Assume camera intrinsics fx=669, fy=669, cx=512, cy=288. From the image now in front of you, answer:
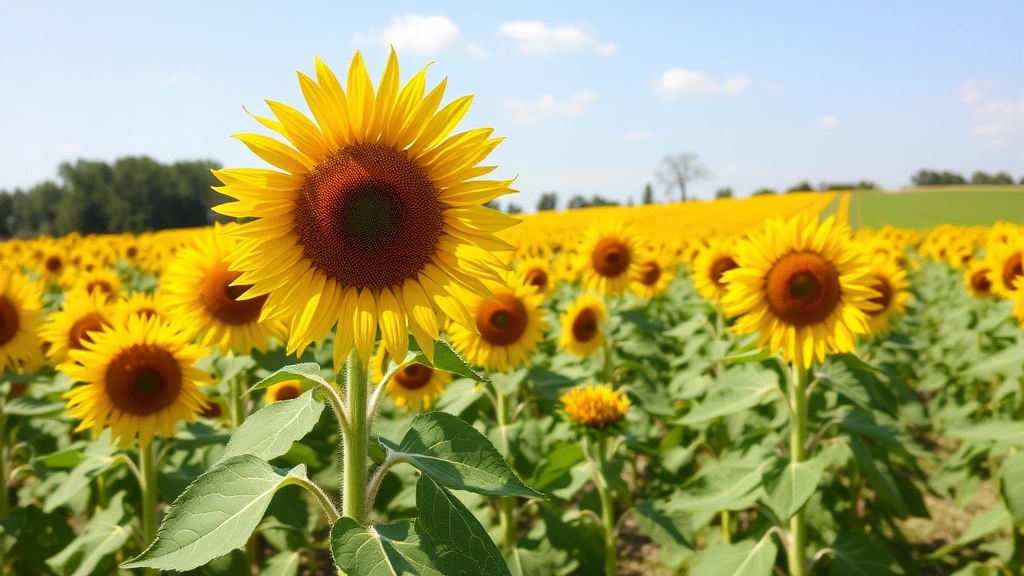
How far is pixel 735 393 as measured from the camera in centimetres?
389

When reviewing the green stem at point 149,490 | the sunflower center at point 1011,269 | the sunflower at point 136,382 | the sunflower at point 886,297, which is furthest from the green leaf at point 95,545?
the sunflower center at point 1011,269

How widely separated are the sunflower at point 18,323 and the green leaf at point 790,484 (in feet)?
15.6

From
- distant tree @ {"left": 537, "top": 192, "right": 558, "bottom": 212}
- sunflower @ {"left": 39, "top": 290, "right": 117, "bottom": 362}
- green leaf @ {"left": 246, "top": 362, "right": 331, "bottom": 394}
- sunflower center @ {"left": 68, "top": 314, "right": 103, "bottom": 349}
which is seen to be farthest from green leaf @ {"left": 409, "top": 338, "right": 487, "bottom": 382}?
distant tree @ {"left": 537, "top": 192, "right": 558, "bottom": 212}

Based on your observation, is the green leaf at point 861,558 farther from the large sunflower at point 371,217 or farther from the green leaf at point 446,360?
the large sunflower at point 371,217

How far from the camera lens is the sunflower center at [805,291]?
370 centimetres

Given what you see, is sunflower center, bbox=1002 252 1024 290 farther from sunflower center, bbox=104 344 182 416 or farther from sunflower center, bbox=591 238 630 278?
sunflower center, bbox=104 344 182 416

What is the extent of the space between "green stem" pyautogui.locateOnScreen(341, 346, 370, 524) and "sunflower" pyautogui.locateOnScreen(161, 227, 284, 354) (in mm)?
2174

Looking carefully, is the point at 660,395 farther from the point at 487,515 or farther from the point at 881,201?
the point at 881,201

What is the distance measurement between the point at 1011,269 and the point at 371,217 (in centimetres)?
635

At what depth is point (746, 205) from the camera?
5031 centimetres

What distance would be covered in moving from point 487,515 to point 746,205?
1959 inches

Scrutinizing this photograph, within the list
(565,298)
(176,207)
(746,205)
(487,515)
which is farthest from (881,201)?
(176,207)

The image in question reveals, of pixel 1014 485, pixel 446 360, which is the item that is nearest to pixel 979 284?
pixel 1014 485

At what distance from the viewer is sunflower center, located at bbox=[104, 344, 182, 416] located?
3.63 metres
